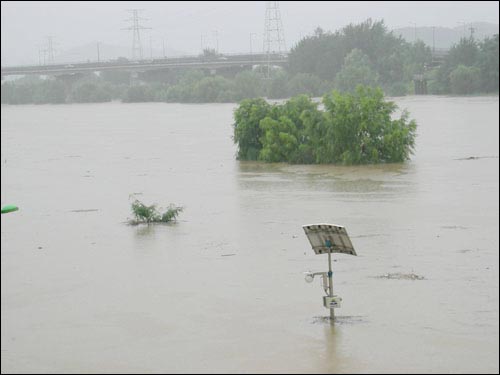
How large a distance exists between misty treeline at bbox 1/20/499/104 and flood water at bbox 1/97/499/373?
39.1 m

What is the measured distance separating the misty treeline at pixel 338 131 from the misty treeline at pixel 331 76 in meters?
32.9

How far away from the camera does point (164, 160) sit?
3303cm

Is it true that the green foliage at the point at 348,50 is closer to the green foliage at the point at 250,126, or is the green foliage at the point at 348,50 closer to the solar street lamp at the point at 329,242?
the green foliage at the point at 250,126

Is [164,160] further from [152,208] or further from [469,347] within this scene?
[469,347]

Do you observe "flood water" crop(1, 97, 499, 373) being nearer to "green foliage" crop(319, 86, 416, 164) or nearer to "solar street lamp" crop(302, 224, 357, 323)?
"solar street lamp" crop(302, 224, 357, 323)

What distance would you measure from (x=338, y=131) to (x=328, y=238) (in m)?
17.9

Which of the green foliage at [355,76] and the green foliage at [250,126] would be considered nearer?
the green foliage at [250,126]

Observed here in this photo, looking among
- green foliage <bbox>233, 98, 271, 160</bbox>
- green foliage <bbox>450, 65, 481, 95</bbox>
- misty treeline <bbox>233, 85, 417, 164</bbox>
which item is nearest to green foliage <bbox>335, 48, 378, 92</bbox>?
green foliage <bbox>450, 65, 481, 95</bbox>

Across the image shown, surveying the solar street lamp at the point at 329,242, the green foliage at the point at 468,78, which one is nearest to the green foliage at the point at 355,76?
the green foliage at the point at 468,78

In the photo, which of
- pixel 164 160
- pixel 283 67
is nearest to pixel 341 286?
pixel 164 160

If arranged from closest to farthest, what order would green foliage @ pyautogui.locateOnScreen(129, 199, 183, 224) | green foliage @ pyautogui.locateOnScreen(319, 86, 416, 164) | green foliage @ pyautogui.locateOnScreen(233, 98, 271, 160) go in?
1. green foliage @ pyautogui.locateOnScreen(129, 199, 183, 224)
2. green foliage @ pyautogui.locateOnScreen(319, 86, 416, 164)
3. green foliage @ pyautogui.locateOnScreen(233, 98, 271, 160)

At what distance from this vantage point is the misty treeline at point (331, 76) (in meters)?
65.9

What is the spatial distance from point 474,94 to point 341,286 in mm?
56297

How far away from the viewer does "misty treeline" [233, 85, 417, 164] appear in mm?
27219
